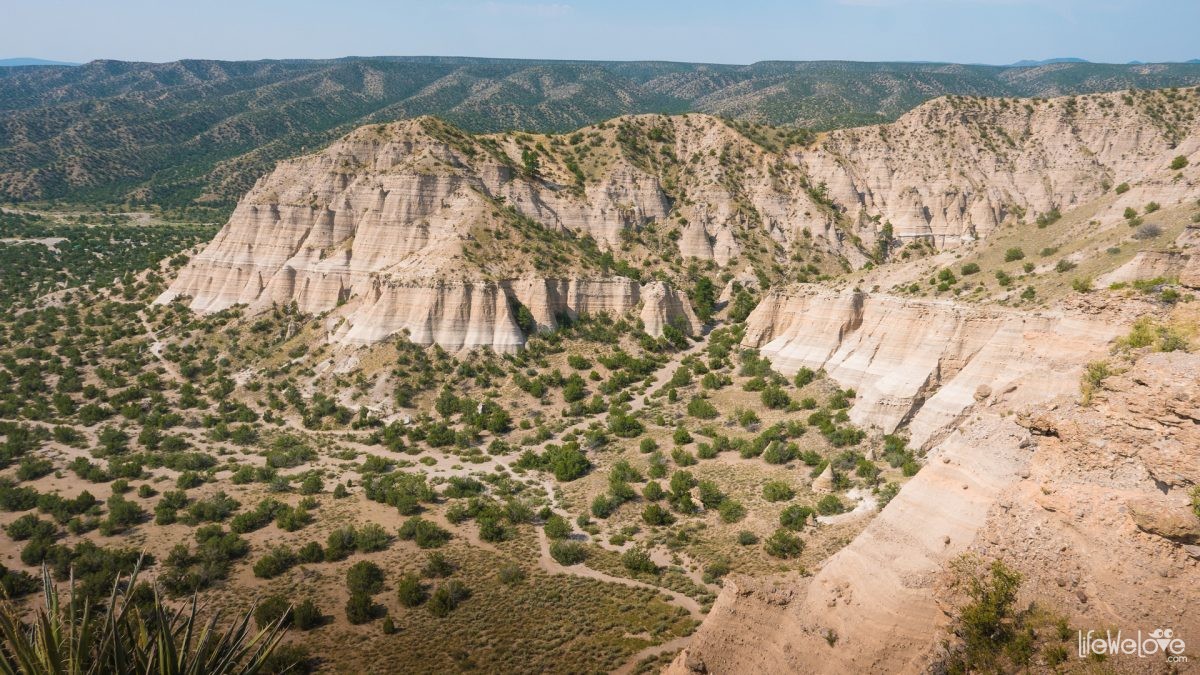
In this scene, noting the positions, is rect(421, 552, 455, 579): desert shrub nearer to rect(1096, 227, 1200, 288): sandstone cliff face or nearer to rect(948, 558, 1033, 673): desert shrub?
rect(948, 558, 1033, 673): desert shrub

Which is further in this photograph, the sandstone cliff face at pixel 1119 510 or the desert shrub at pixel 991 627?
the desert shrub at pixel 991 627

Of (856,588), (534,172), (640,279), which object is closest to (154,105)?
(534,172)

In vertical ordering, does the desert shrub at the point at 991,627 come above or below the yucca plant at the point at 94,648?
below

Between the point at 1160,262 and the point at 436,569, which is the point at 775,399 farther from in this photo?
the point at 436,569

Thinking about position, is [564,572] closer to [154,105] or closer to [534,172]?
[534,172]

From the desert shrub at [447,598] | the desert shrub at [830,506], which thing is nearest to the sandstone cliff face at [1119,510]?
the desert shrub at [830,506]

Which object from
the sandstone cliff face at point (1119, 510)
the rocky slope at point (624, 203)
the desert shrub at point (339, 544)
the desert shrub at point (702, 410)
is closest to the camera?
the sandstone cliff face at point (1119, 510)

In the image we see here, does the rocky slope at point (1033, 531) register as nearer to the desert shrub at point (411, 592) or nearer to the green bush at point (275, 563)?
the desert shrub at point (411, 592)

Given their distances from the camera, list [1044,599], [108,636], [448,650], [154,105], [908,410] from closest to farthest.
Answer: [108,636]
[1044,599]
[448,650]
[908,410]
[154,105]
